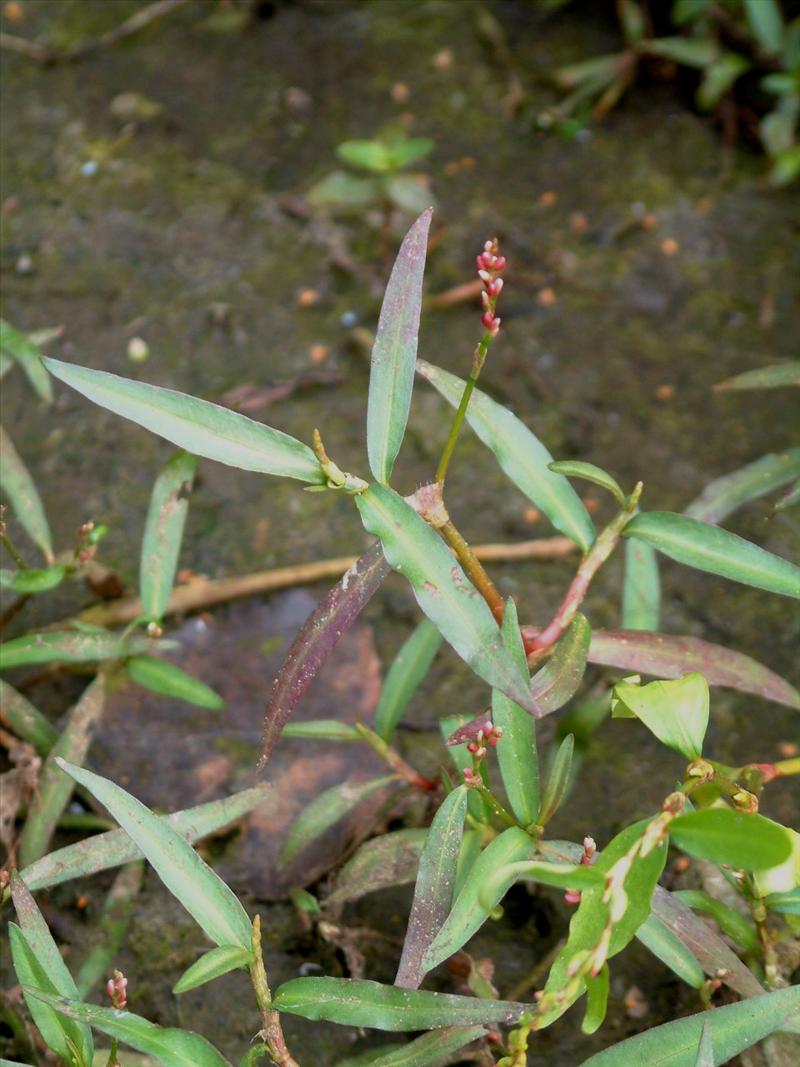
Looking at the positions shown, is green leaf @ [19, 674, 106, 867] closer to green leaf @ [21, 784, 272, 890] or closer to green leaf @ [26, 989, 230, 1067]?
green leaf @ [21, 784, 272, 890]

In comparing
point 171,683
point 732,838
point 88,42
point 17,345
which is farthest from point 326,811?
point 88,42

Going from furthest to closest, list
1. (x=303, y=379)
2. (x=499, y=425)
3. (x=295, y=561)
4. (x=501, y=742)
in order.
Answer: (x=303, y=379)
(x=295, y=561)
(x=499, y=425)
(x=501, y=742)

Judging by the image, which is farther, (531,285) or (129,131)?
(129,131)

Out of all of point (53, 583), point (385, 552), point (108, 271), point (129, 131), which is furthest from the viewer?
point (129, 131)

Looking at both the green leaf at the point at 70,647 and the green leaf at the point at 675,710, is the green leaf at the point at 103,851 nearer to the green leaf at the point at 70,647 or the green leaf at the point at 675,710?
the green leaf at the point at 70,647

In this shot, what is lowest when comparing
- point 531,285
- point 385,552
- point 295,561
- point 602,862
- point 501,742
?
point 295,561

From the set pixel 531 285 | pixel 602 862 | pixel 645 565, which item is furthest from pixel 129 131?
pixel 602 862

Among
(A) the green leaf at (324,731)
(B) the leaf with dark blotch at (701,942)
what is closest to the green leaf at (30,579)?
(A) the green leaf at (324,731)

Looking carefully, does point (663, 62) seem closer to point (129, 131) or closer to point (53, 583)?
point (129, 131)
